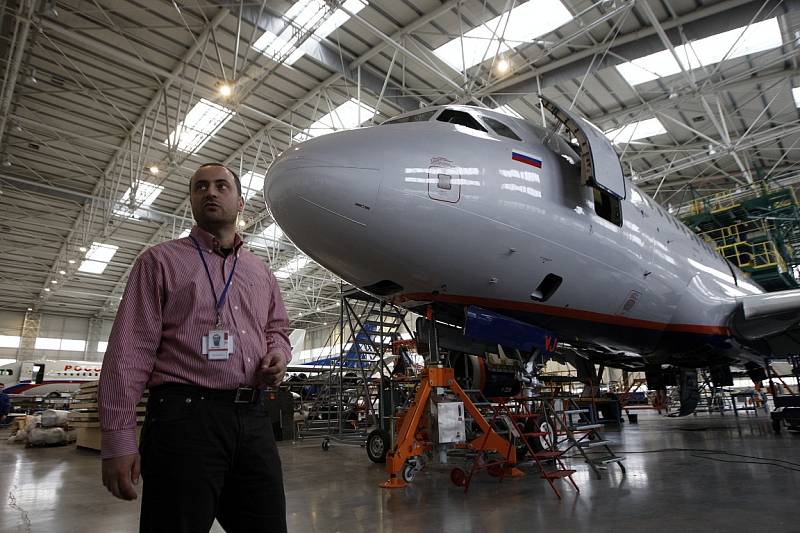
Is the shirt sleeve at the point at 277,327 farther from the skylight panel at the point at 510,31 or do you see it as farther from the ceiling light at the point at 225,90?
the ceiling light at the point at 225,90

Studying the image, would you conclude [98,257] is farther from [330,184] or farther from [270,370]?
[270,370]

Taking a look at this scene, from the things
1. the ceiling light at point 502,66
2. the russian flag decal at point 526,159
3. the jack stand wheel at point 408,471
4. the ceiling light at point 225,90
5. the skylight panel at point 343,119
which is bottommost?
the jack stand wheel at point 408,471

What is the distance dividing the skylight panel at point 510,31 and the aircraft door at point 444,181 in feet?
29.8

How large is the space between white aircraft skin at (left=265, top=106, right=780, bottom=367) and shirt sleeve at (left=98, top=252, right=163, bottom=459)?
2205 mm

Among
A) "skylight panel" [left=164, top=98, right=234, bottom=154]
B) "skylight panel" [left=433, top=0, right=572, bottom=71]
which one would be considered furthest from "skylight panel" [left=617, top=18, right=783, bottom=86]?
"skylight panel" [left=164, top=98, right=234, bottom=154]

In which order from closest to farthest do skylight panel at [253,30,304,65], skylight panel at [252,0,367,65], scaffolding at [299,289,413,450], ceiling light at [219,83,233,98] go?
scaffolding at [299,289,413,450]
skylight panel at [252,0,367,65]
ceiling light at [219,83,233,98]
skylight panel at [253,30,304,65]

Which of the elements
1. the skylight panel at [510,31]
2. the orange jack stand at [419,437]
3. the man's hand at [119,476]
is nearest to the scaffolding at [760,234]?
the skylight panel at [510,31]

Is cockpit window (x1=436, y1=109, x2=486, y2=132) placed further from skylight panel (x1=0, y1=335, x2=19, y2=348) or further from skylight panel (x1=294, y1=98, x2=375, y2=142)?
skylight panel (x1=0, y1=335, x2=19, y2=348)

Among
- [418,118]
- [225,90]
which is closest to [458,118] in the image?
[418,118]

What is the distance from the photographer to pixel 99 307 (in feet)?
141

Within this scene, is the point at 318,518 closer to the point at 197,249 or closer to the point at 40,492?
the point at 197,249

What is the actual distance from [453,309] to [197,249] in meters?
3.30

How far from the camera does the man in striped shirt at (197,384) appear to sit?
176cm

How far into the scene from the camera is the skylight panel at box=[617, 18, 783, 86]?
13430mm
